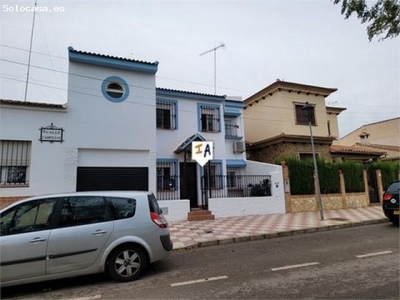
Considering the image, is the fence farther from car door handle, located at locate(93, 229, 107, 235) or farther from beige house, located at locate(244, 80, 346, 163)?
car door handle, located at locate(93, 229, 107, 235)

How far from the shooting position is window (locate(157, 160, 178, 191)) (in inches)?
523

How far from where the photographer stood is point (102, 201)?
5059 millimetres

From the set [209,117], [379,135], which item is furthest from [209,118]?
[379,135]

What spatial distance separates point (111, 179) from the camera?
36.1ft

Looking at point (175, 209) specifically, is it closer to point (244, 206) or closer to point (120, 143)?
point (244, 206)

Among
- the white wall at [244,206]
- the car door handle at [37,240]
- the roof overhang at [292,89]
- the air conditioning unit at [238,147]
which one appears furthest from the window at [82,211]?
the roof overhang at [292,89]

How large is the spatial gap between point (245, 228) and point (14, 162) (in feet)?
28.6

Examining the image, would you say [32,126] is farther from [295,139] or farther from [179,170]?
[295,139]

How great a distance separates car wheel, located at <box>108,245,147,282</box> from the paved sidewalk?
2461mm

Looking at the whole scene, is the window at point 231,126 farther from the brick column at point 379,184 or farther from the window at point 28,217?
the window at point 28,217

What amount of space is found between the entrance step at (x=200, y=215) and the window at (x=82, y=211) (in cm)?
714

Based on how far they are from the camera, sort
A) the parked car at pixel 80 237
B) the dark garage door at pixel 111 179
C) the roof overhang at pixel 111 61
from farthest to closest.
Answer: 1. the roof overhang at pixel 111 61
2. the dark garage door at pixel 111 179
3. the parked car at pixel 80 237

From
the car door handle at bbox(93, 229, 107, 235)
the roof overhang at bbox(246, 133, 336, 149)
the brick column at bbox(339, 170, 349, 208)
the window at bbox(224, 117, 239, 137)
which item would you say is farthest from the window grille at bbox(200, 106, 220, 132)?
the car door handle at bbox(93, 229, 107, 235)

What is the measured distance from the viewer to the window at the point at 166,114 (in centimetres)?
1431
